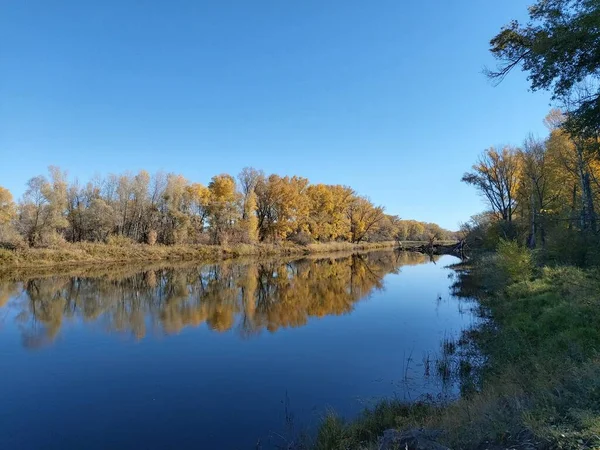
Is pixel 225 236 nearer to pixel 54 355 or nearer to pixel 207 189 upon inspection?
pixel 207 189

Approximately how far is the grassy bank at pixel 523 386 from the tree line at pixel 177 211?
34.2 metres

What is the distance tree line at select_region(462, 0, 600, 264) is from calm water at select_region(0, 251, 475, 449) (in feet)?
17.9

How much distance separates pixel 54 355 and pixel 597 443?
12044mm

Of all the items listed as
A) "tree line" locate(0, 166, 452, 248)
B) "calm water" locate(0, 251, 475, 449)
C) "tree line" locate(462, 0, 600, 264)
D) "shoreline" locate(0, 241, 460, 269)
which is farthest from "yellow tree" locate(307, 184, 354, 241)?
"calm water" locate(0, 251, 475, 449)

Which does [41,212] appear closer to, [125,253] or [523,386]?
[125,253]

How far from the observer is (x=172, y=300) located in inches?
725

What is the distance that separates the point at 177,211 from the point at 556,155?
39027 millimetres

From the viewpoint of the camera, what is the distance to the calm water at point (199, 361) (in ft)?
21.4

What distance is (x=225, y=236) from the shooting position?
157ft

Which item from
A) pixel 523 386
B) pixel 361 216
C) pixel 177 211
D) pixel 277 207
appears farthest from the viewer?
pixel 361 216

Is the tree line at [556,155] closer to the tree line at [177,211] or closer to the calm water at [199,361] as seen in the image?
the calm water at [199,361]

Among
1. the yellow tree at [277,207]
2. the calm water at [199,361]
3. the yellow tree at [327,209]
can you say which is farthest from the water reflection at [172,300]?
the yellow tree at [327,209]

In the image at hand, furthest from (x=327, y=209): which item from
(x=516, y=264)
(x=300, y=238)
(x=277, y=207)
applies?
(x=516, y=264)

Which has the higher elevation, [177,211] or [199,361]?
[177,211]
